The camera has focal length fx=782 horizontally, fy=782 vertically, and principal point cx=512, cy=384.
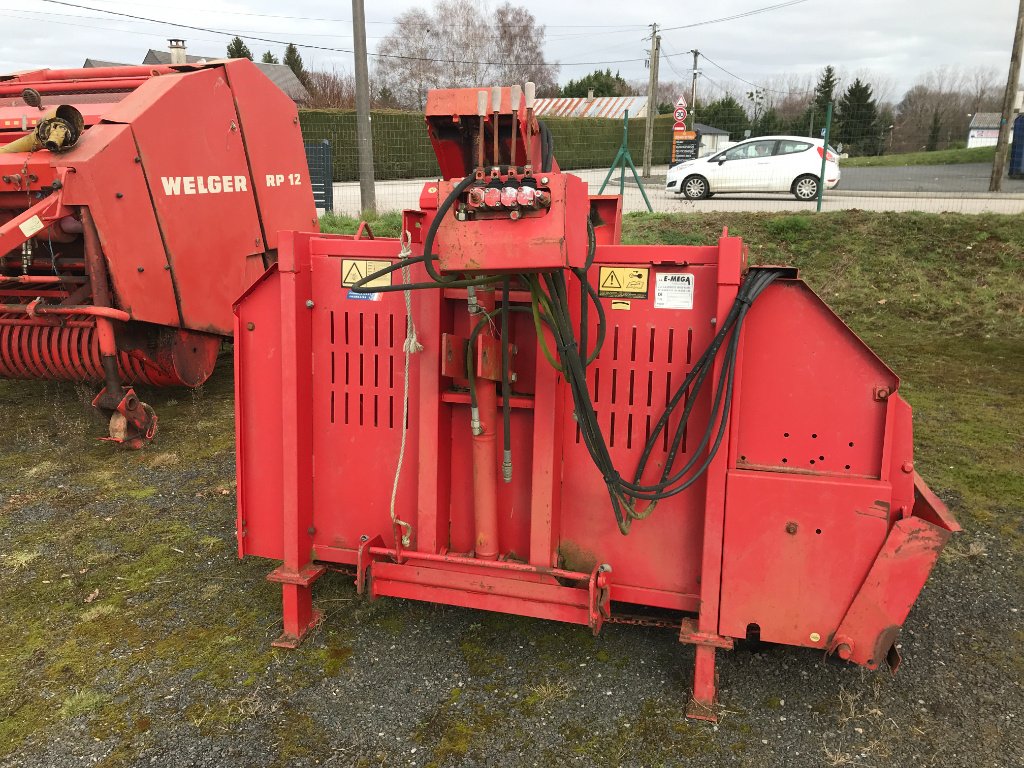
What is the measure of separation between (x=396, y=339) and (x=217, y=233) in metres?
3.14

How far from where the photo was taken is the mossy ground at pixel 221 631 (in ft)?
7.88

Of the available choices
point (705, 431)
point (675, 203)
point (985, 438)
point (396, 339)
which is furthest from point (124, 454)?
point (675, 203)

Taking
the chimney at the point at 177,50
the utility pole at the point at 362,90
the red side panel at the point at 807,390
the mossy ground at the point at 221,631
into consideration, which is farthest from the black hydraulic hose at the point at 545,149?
the utility pole at the point at 362,90

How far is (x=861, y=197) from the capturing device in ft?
44.6

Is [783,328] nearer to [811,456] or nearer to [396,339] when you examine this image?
[811,456]

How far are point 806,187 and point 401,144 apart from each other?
11299 millimetres

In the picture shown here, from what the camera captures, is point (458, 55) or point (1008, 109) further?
point (458, 55)

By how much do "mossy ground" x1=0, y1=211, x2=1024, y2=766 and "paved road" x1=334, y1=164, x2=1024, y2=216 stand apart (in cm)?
694

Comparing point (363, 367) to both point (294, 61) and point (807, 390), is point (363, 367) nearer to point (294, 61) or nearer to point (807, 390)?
point (807, 390)

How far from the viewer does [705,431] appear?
2.45 meters

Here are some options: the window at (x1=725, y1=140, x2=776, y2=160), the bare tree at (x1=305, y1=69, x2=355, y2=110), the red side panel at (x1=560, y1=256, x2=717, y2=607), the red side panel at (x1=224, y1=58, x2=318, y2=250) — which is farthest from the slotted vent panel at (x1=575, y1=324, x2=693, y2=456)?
the bare tree at (x1=305, y1=69, x2=355, y2=110)

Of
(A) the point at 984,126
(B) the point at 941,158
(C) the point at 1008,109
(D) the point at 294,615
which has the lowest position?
(D) the point at 294,615

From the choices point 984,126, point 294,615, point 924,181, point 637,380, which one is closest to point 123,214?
point 294,615

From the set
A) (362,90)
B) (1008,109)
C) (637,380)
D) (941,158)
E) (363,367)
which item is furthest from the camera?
(941,158)
